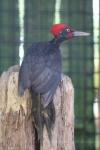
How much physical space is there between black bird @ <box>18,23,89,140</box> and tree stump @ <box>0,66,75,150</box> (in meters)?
0.04

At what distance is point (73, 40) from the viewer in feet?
14.9

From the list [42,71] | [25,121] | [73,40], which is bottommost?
[25,121]

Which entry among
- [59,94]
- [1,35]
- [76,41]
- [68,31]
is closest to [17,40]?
[1,35]

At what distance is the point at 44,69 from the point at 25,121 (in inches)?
13.6

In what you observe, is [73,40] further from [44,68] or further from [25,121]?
[25,121]

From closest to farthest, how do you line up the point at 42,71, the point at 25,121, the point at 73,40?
the point at 25,121
the point at 42,71
the point at 73,40

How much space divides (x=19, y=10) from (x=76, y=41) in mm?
556

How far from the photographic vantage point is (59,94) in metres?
2.43

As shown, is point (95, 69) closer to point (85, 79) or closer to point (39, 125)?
point (85, 79)

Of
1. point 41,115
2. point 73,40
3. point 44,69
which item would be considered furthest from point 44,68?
point 73,40

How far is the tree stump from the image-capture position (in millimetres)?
2346

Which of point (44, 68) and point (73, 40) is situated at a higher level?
point (73, 40)

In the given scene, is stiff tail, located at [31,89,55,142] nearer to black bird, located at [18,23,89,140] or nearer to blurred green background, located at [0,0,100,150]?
black bird, located at [18,23,89,140]

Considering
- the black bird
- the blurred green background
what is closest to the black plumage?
the black bird
